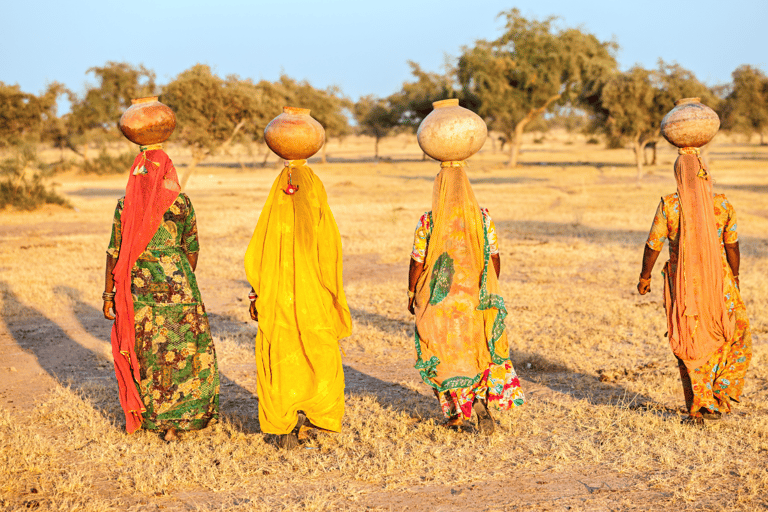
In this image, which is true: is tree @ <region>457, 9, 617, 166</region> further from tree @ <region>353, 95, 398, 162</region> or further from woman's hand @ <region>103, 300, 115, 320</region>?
woman's hand @ <region>103, 300, 115, 320</region>

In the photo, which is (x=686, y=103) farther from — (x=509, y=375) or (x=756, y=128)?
(x=756, y=128)

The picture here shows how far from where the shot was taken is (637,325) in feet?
22.8

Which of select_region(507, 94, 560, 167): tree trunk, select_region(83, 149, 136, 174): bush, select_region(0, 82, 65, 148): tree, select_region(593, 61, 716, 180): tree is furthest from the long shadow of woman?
select_region(507, 94, 560, 167): tree trunk

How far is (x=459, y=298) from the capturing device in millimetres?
4102

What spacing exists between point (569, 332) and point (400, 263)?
171 inches

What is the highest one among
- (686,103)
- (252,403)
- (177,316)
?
(686,103)

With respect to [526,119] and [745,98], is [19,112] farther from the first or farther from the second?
[745,98]

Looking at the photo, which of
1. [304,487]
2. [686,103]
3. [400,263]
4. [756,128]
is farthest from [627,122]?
[304,487]

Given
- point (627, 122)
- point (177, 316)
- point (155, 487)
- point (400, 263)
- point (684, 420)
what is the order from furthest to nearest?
point (627, 122) < point (400, 263) < point (684, 420) < point (177, 316) < point (155, 487)

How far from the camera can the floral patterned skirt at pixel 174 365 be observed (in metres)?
4.07

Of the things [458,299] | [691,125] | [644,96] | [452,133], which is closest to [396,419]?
[458,299]

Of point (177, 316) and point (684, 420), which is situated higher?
point (177, 316)

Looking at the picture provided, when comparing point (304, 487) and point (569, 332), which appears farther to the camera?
point (569, 332)

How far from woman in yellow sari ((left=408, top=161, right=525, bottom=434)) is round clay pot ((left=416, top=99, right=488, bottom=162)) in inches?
4.8
